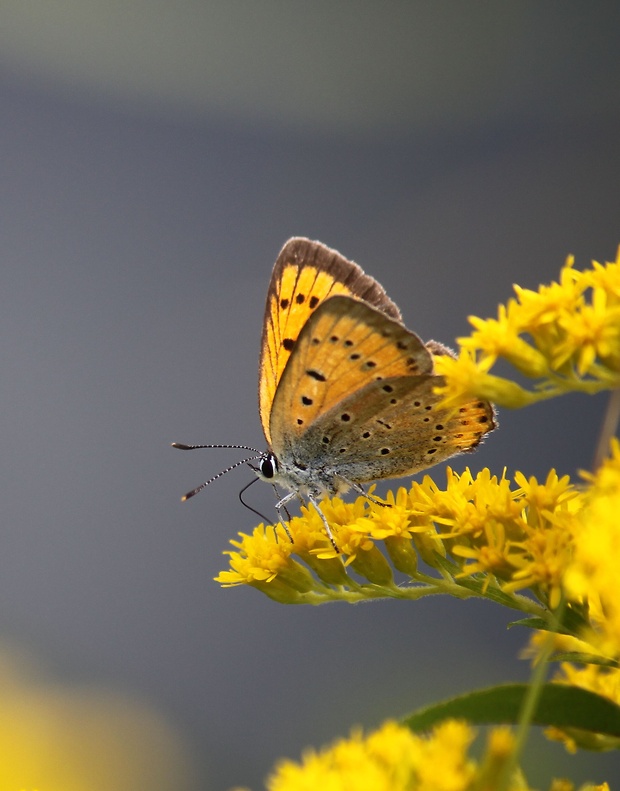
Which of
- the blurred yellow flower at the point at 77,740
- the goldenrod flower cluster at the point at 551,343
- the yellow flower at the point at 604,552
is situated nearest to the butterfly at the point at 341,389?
the goldenrod flower cluster at the point at 551,343

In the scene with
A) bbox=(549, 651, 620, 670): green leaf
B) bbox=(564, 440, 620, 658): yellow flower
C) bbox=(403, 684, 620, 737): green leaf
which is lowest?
bbox=(403, 684, 620, 737): green leaf

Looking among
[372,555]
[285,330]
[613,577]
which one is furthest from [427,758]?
[285,330]

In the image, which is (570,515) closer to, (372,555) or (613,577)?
(613,577)

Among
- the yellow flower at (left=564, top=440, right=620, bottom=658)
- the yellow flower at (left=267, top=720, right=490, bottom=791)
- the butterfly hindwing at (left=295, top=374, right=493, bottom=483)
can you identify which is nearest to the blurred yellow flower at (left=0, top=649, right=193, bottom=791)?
the butterfly hindwing at (left=295, top=374, right=493, bottom=483)

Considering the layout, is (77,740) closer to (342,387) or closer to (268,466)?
(268,466)

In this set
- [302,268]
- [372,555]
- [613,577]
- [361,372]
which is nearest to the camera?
[613,577]

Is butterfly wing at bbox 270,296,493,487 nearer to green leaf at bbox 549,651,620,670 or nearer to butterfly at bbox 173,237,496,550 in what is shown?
butterfly at bbox 173,237,496,550

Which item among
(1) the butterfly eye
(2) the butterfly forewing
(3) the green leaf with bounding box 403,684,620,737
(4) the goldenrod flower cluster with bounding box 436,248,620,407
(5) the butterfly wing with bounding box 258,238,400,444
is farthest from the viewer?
(1) the butterfly eye
